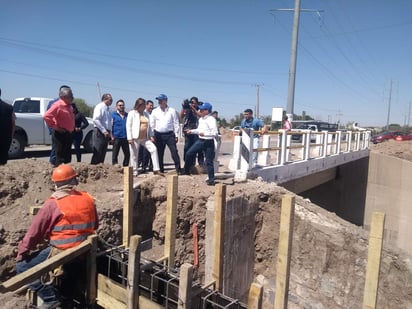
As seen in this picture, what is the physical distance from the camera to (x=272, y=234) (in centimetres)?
632

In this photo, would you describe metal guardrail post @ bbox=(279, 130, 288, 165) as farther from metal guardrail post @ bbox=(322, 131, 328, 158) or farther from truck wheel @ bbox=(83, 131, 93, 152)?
truck wheel @ bbox=(83, 131, 93, 152)

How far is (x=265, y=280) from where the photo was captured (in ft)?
20.7

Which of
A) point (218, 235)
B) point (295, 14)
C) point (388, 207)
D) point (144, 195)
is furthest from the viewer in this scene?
point (388, 207)

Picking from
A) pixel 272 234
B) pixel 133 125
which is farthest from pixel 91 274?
pixel 272 234

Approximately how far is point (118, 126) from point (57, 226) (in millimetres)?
4224

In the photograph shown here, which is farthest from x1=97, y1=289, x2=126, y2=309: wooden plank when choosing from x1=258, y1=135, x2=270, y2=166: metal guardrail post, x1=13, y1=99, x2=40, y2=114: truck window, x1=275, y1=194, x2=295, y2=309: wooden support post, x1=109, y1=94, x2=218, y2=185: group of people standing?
x1=13, y1=99, x2=40, y2=114: truck window

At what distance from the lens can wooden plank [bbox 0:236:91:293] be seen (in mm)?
2713

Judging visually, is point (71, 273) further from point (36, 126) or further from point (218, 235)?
point (36, 126)

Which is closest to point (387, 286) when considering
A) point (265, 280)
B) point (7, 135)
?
point (265, 280)

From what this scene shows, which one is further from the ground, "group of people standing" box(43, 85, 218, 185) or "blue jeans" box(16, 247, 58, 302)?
"group of people standing" box(43, 85, 218, 185)

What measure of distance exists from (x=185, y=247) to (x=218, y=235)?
182cm

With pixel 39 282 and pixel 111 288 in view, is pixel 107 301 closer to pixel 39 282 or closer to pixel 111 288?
pixel 111 288

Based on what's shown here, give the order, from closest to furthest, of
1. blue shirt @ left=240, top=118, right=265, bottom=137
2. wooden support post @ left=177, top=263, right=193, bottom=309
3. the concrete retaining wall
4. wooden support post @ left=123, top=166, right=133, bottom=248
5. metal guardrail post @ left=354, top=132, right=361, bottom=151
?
wooden support post @ left=177, top=263, right=193, bottom=309
wooden support post @ left=123, top=166, right=133, bottom=248
blue shirt @ left=240, top=118, right=265, bottom=137
the concrete retaining wall
metal guardrail post @ left=354, top=132, right=361, bottom=151

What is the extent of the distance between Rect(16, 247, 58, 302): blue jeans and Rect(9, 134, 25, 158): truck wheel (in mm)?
8156
